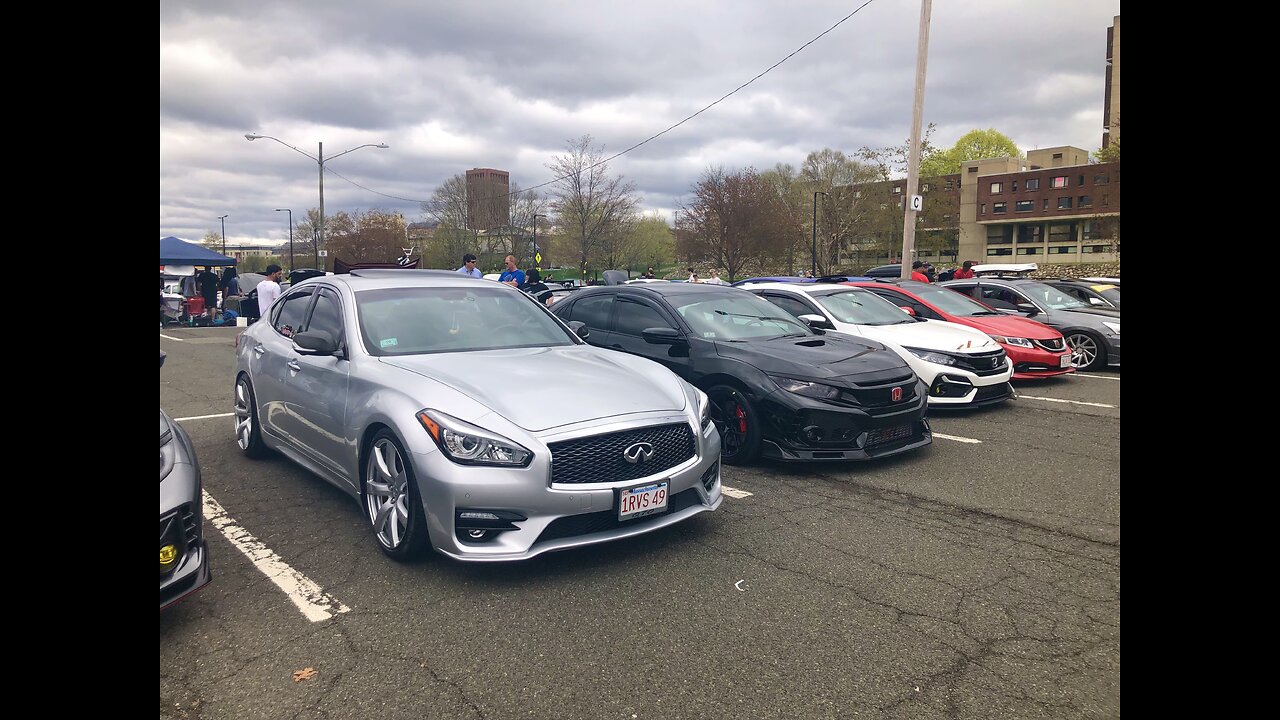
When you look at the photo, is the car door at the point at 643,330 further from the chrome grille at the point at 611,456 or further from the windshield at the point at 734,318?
the chrome grille at the point at 611,456

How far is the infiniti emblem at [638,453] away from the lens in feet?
12.2

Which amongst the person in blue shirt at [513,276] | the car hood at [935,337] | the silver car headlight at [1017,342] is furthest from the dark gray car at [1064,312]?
the person in blue shirt at [513,276]

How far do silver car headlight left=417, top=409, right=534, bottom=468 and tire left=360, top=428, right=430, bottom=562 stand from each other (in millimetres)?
259

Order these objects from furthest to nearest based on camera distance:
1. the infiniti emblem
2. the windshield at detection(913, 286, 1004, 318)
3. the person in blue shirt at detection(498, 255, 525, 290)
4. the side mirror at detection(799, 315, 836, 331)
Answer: the person in blue shirt at detection(498, 255, 525, 290), the windshield at detection(913, 286, 1004, 318), the side mirror at detection(799, 315, 836, 331), the infiniti emblem

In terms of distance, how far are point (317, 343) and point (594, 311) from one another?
132 inches

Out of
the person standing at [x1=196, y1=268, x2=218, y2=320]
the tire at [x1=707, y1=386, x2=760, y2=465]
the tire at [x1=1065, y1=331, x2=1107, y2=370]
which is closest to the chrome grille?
the tire at [x1=707, y1=386, x2=760, y2=465]

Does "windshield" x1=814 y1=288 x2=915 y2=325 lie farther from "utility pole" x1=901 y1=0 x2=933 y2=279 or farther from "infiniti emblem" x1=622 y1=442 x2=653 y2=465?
"utility pole" x1=901 y1=0 x2=933 y2=279

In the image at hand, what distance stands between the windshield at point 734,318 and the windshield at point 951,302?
3868 millimetres

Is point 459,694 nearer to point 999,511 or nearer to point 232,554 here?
point 232,554

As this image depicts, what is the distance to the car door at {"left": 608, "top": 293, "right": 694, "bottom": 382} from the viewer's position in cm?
635

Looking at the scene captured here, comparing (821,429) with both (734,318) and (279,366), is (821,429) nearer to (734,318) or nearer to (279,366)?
(734,318)
